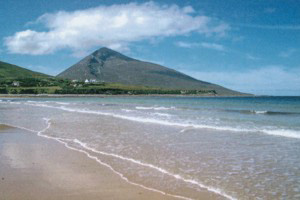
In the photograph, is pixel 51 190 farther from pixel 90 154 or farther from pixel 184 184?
pixel 90 154

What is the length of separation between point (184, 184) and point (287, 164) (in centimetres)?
371

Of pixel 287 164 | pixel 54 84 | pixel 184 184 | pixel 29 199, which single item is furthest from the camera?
pixel 54 84

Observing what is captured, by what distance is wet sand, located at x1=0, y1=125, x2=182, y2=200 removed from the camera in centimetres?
614

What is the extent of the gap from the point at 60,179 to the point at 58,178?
0.12 m

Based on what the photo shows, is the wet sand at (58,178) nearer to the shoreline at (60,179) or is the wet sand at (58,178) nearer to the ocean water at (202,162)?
the shoreline at (60,179)

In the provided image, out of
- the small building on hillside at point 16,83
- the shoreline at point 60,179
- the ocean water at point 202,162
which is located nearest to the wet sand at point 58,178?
the shoreline at point 60,179

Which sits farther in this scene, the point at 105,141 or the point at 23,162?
the point at 105,141

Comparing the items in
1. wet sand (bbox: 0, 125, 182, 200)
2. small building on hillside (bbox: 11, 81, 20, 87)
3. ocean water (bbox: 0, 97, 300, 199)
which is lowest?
wet sand (bbox: 0, 125, 182, 200)

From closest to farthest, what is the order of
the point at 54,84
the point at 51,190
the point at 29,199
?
the point at 29,199 → the point at 51,190 → the point at 54,84

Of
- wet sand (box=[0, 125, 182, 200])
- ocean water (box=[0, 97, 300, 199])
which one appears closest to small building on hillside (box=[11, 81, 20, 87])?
ocean water (box=[0, 97, 300, 199])

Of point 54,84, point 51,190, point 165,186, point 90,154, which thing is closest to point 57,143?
point 90,154

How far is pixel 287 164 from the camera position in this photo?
8.74m

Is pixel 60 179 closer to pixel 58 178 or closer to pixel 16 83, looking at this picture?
pixel 58 178

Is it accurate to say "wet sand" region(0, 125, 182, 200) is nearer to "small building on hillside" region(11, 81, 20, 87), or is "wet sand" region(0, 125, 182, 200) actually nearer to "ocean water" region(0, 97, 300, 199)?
"ocean water" region(0, 97, 300, 199)
